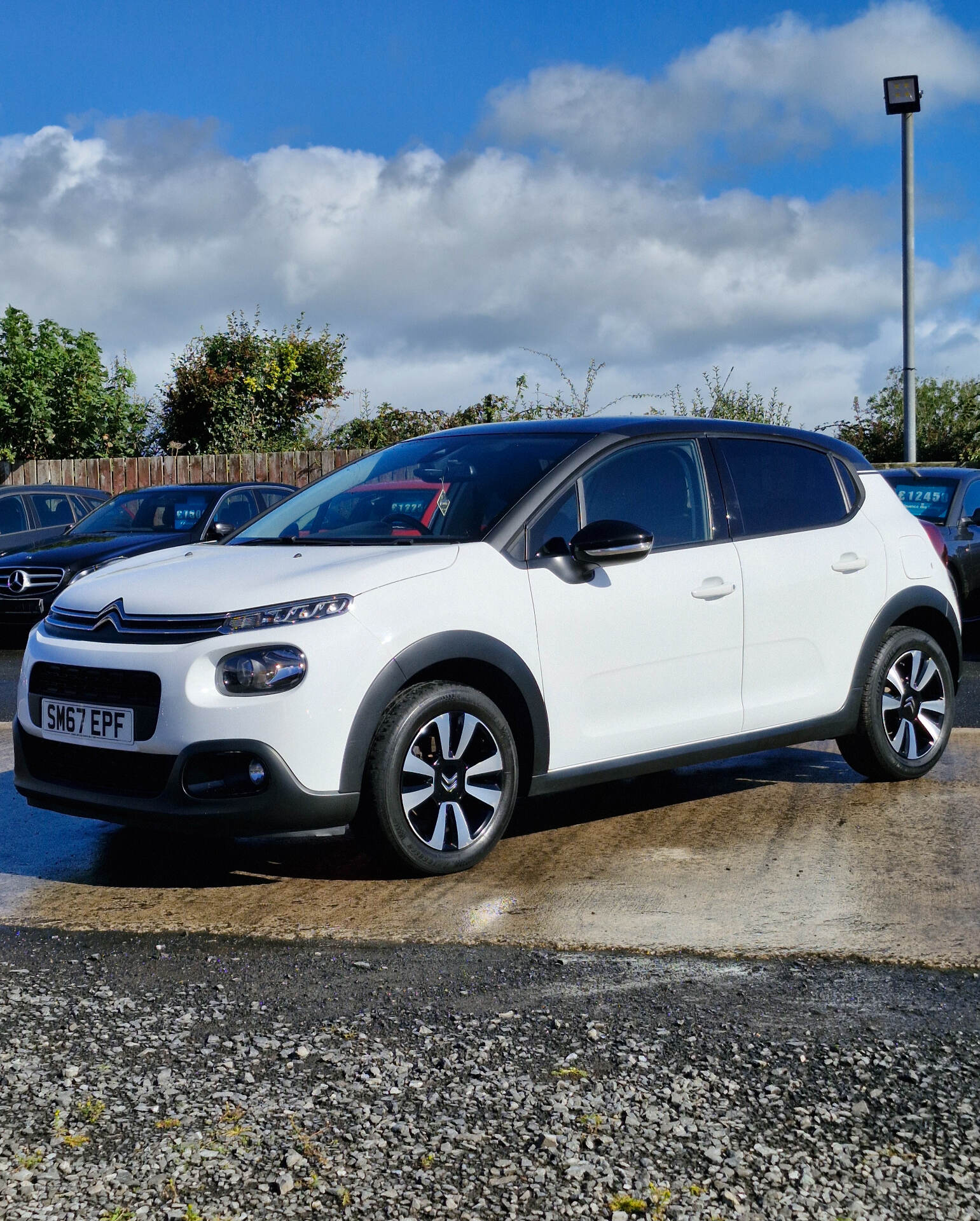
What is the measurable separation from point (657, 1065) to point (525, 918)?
4.35 ft

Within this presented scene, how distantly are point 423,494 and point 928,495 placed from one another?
310 inches

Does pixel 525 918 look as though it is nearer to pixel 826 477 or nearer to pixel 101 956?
pixel 101 956

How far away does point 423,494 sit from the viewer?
19.4 ft

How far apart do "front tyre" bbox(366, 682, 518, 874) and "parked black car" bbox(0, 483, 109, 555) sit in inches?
448

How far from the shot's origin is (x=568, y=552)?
5566mm

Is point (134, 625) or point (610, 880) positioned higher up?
point (134, 625)

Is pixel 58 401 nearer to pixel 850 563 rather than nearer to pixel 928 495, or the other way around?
pixel 928 495

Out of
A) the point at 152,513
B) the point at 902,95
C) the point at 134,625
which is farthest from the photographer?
the point at 902,95

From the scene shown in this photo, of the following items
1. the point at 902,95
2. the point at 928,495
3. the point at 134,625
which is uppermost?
the point at 902,95

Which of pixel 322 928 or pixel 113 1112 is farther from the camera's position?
pixel 322 928

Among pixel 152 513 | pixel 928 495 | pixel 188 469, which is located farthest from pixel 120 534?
pixel 188 469

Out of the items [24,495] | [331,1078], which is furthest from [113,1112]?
[24,495]

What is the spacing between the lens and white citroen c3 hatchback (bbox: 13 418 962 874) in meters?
4.86

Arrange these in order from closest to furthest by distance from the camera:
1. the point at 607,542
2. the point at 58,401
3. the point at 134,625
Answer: the point at 134,625 < the point at 607,542 < the point at 58,401
